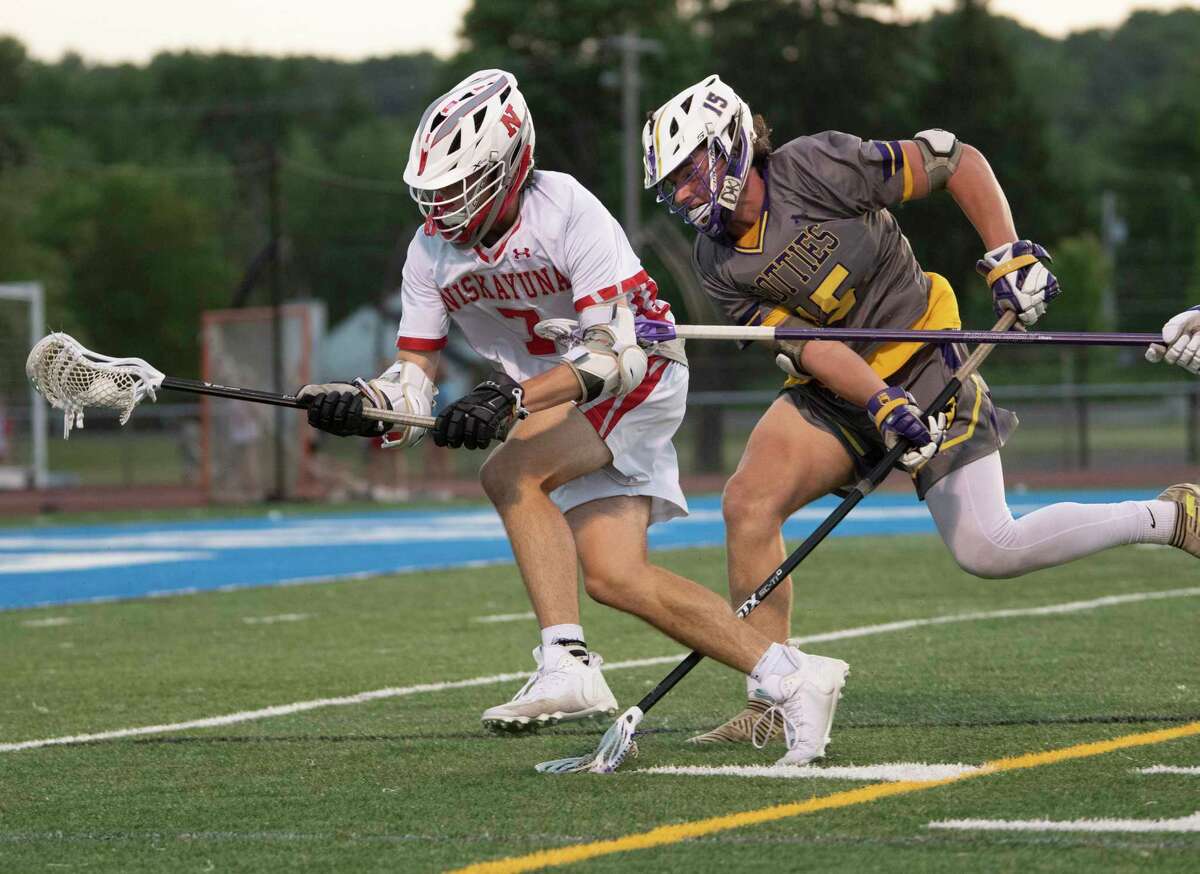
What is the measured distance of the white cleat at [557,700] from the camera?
5.48 meters

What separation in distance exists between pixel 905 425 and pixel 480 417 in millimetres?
1217

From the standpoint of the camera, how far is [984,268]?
610 centimetres

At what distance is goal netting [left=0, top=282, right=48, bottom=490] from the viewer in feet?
76.3

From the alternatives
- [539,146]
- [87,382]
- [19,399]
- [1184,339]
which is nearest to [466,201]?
[87,382]

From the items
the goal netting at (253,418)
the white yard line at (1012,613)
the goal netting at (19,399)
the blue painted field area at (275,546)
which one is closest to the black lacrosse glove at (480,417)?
the white yard line at (1012,613)

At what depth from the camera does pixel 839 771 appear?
17.2 feet

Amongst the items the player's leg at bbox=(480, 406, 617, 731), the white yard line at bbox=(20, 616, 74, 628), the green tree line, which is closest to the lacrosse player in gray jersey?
the player's leg at bbox=(480, 406, 617, 731)

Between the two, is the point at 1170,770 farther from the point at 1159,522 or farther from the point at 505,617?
the point at 505,617

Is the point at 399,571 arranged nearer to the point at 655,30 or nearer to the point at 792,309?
the point at 792,309

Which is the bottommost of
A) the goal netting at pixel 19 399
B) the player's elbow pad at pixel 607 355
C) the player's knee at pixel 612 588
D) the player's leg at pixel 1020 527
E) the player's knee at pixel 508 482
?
the goal netting at pixel 19 399

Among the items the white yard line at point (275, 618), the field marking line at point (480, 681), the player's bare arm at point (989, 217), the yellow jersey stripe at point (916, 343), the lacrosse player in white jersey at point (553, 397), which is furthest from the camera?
the white yard line at point (275, 618)

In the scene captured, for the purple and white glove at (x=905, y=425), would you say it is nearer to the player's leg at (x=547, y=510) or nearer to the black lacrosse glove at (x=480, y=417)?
the player's leg at (x=547, y=510)

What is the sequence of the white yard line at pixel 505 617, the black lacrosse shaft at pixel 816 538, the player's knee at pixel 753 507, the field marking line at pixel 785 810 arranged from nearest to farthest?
the field marking line at pixel 785 810, the black lacrosse shaft at pixel 816 538, the player's knee at pixel 753 507, the white yard line at pixel 505 617

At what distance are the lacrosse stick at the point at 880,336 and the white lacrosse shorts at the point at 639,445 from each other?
0.43ft
